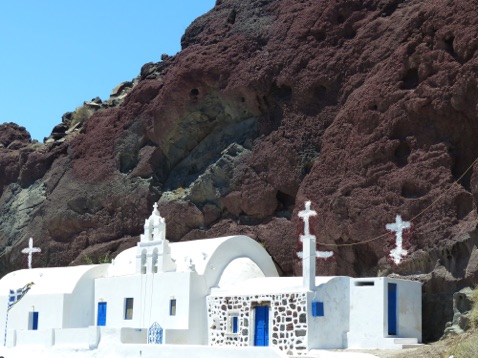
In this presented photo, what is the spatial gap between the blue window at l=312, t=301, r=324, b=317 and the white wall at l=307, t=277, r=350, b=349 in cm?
10

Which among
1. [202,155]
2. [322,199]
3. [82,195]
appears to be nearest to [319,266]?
[322,199]

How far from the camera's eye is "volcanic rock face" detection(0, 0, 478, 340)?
1125 inches

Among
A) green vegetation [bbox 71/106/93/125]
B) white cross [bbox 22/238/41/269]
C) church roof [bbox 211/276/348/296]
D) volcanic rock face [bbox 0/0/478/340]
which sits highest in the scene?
green vegetation [bbox 71/106/93/125]

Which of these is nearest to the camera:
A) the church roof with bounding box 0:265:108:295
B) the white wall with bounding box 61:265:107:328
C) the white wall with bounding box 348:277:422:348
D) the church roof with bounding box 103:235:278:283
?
the white wall with bounding box 348:277:422:348

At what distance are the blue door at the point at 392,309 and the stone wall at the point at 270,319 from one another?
8.98 feet

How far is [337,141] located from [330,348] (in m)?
9.06

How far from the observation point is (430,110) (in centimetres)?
2928

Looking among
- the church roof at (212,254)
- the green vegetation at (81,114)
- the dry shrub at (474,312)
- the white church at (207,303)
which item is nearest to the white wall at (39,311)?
the white church at (207,303)

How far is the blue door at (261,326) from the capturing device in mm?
27875

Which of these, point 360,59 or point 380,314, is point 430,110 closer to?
point 360,59

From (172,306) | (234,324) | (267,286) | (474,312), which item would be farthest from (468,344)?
(172,306)

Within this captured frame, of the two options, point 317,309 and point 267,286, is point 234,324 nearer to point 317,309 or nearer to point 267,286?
point 267,286

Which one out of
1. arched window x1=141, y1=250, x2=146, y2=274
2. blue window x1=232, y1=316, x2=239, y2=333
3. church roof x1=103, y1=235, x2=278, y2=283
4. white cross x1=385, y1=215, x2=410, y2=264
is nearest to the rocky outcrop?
white cross x1=385, y1=215, x2=410, y2=264

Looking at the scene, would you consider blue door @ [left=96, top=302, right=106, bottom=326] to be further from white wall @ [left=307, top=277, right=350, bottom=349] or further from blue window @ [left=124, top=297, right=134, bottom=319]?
white wall @ [left=307, top=277, right=350, bottom=349]
